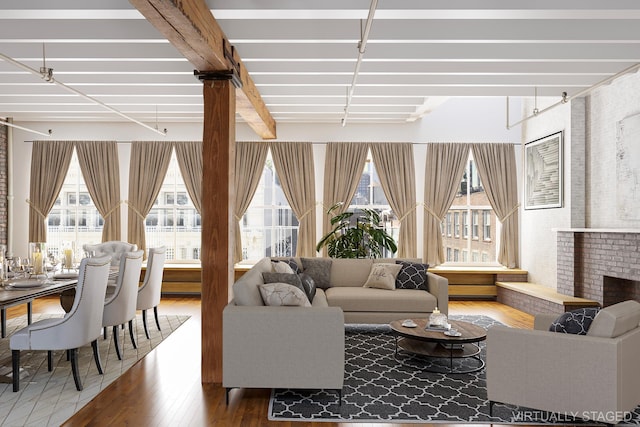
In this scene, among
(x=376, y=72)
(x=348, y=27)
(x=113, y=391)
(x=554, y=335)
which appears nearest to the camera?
(x=554, y=335)

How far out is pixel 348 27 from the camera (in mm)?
4297

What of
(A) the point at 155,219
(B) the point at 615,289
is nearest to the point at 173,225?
(A) the point at 155,219

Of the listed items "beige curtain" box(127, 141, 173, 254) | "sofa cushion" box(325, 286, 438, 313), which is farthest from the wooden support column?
"beige curtain" box(127, 141, 173, 254)

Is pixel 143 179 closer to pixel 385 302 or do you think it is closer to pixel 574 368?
pixel 385 302

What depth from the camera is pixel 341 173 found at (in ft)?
28.0

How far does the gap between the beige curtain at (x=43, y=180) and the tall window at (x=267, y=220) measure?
350 centimetres

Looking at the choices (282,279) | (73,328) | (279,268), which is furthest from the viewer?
(279,268)

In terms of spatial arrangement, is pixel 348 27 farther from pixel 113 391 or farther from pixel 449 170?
pixel 449 170

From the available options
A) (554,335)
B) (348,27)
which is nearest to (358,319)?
(554,335)

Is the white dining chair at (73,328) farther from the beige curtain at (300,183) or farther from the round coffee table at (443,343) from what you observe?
the beige curtain at (300,183)

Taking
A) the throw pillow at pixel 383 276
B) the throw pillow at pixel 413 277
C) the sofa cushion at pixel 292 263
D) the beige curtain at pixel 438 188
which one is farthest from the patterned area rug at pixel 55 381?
the beige curtain at pixel 438 188

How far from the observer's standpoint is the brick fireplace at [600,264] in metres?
5.59

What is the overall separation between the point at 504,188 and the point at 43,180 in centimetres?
849

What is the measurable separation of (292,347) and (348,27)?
9.42 feet
